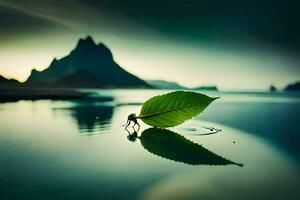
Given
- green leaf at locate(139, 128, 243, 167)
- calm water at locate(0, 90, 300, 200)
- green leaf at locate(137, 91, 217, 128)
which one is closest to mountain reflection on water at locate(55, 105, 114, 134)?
calm water at locate(0, 90, 300, 200)

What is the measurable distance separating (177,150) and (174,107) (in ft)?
1.25

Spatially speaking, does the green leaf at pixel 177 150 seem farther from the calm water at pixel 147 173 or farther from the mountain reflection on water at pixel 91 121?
the mountain reflection on water at pixel 91 121

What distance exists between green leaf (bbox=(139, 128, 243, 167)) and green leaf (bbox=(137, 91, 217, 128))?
0.22 metres

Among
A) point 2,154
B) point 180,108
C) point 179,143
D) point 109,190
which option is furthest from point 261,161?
point 2,154

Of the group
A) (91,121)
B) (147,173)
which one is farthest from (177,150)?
(91,121)

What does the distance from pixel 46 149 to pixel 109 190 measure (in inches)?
76.5

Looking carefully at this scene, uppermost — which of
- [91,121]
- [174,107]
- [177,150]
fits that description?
[174,107]

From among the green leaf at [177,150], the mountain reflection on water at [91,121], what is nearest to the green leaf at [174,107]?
the green leaf at [177,150]

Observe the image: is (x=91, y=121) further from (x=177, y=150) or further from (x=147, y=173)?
(x=177, y=150)

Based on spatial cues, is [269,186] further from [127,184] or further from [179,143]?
[127,184]

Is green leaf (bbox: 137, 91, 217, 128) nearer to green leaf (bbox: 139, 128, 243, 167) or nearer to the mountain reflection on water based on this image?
green leaf (bbox: 139, 128, 243, 167)

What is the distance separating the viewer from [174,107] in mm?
2553

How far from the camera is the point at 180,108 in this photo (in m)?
2.52

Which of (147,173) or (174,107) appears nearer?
(174,107)
